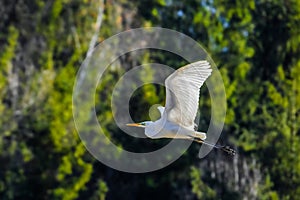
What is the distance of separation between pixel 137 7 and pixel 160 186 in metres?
3.24

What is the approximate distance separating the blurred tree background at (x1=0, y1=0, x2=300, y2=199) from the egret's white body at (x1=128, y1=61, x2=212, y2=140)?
26.3 feet

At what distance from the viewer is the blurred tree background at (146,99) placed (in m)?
17.0

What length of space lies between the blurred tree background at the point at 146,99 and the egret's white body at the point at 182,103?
8022mm

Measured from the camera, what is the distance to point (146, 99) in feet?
56.5

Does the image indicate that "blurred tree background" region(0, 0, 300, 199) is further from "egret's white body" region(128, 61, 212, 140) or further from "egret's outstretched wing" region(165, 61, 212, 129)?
"egret's outstretched wing" region(165, 61, 212, 129)

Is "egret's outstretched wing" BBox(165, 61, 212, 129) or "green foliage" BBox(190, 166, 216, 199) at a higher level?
→ "egret's outstretched wing" BBox(165, 61, 212, 129)

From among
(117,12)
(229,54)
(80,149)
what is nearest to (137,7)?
(117,12)

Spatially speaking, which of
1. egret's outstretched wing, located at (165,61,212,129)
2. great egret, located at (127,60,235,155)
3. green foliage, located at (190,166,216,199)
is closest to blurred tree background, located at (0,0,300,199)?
green foliage, located at (190,166,216,199)

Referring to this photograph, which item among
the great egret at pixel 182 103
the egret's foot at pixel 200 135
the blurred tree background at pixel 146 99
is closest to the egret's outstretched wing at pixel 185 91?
the great egret at pixel 182 103

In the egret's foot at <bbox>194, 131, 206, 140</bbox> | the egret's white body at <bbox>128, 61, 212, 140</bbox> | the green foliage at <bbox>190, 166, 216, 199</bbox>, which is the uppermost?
the egret's white body at <bbox>128, 61, 212, 140</bbox>

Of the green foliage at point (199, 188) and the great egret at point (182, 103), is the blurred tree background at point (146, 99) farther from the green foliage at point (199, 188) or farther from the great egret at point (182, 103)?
the great egret at point (182, 103)

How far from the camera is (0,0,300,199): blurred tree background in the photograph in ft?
55.8

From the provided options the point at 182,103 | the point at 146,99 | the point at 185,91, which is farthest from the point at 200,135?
the point at 146,99

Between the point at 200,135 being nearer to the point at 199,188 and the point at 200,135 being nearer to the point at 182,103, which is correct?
the point at 182,103
